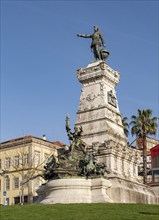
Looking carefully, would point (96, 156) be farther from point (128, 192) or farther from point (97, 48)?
point (97, 48)

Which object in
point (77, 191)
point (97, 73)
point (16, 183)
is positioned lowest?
point (16, 183)

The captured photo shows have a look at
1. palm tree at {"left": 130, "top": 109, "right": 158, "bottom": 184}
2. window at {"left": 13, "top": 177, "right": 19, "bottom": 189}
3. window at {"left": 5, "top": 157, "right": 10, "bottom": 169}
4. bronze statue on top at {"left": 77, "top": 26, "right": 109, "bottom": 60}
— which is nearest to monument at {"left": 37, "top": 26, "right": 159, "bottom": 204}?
bronze statue on top at {"left": 77, "top": 26, "right": 109, "bottom": 60}

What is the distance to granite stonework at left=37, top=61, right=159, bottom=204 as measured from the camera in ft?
107

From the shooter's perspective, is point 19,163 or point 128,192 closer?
point 128,192

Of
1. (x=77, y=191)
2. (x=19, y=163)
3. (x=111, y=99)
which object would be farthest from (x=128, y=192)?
(x=19, y=163)

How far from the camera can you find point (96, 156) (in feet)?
121

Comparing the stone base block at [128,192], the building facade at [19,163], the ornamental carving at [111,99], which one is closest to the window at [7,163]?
the building facade at [19,163]

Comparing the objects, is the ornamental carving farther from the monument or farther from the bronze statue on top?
the bronze statue on top

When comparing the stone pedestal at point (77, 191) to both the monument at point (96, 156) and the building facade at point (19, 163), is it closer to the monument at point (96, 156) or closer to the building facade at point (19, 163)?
the monument at point (96, 156)

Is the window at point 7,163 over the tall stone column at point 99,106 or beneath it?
beneath

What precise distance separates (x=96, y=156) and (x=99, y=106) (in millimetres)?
5039

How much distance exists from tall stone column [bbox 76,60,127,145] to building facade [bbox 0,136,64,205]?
27.0m

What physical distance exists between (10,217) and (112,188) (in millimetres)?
13156

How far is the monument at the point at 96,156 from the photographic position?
108 ft
